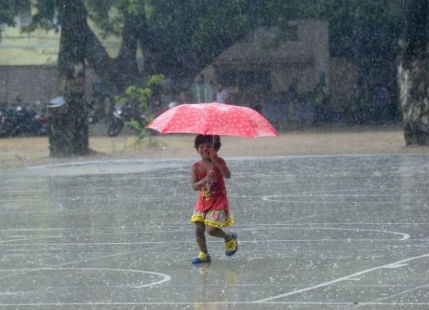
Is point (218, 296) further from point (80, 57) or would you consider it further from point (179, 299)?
point (80, 57)

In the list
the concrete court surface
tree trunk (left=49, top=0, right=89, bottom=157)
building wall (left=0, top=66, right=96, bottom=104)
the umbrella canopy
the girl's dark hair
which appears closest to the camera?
the concrete court surface

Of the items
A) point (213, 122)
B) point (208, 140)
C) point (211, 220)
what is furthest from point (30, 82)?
point (213, 122)

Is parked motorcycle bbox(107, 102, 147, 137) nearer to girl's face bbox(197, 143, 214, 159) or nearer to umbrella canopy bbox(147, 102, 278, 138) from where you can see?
girl's face bbox(197, 143, 214, 159)

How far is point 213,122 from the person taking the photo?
10.9 metres

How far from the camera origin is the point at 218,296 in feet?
30.3

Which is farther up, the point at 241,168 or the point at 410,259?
the point at 410,259

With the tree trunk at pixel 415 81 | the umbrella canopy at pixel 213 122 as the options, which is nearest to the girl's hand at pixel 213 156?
the umbrella canopy at pixel 213 122

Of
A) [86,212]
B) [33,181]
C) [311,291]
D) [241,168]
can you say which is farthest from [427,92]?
[311,291]

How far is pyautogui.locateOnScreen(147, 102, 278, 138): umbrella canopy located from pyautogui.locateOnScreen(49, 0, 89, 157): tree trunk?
21.1m

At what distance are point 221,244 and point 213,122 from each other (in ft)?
8.01

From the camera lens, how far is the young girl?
1132 cm

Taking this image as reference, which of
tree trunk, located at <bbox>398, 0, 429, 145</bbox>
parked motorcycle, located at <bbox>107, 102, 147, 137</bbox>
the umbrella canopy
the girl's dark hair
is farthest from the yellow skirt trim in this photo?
parked motorcycle, located at <bbox>107, 102, 147, 137</bbox>

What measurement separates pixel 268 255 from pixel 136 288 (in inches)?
91.4

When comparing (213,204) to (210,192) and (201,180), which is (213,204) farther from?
(201,180)
